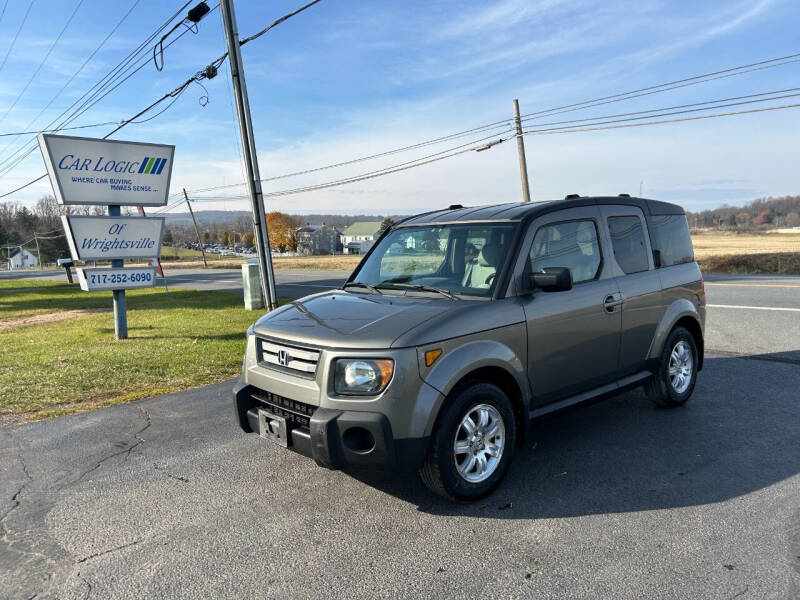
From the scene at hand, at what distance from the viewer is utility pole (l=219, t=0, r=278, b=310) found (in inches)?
429

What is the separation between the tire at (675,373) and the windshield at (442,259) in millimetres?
2195

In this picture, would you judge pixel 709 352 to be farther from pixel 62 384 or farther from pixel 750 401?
pixel 62 384

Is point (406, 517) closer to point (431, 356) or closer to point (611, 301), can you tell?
point (431, 356)

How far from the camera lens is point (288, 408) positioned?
376 centimetres

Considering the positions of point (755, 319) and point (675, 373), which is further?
point (755, 319)

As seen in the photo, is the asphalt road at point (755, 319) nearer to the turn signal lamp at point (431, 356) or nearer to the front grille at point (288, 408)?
the turn signal lamp at point (431, 356)

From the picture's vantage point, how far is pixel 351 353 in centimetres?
341

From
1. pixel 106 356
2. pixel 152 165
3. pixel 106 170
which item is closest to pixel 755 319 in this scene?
pixel 106 356

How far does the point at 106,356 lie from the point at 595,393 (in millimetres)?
7578

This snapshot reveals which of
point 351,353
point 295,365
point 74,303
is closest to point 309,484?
point 295,365

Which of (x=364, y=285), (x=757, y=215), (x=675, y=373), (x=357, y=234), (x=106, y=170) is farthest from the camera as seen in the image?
(x=357, y=234)

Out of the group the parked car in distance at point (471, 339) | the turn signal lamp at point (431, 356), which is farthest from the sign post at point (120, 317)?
the turn signal lamp at point (431, 356)

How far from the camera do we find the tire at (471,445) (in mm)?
3469

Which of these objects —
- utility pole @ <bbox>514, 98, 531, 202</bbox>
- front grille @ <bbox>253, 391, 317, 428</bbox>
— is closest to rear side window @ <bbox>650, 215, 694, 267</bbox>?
front grille @ <bbox>253, 391, 317, 428</bbox>
